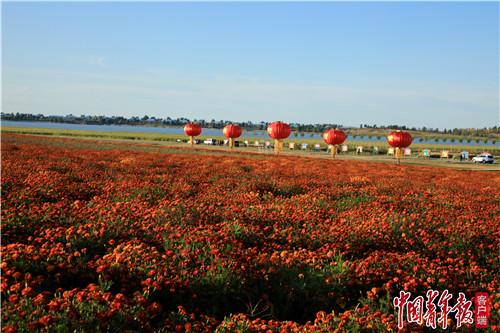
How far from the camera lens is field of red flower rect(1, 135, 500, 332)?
4.71 meters

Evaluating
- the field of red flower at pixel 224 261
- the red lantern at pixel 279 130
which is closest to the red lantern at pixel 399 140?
the red lantern at pixel 279 130

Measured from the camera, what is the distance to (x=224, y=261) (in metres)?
5.88

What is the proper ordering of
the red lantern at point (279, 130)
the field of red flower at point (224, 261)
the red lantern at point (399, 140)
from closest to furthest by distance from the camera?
the field of red flower at point (224, 261) → the red lantern at point (399, 140) → the red lantern at point (279, 130)

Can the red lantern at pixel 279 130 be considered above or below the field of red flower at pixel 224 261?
above

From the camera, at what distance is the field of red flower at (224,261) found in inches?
185

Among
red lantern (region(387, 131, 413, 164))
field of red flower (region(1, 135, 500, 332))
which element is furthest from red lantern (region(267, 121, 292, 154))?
field of red flower (region(1, 135, 500, 332))

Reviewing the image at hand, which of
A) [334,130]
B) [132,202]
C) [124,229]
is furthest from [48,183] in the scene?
[334,130]

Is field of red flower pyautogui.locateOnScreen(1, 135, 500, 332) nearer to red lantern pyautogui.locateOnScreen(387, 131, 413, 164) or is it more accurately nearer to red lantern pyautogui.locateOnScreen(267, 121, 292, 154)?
red lantern pyautogui.locateOnScreen(387, 131, 413, 164)

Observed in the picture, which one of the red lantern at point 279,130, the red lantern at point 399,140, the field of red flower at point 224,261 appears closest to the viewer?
the field of red flower at point 224,261

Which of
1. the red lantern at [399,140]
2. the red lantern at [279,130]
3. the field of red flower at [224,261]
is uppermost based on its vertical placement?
the red lantern at [279,130]

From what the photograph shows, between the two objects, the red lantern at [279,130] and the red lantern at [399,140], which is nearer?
the red lantern at [399,140]

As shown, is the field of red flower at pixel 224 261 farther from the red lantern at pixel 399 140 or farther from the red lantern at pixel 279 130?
the red lantern at pixel 279 130

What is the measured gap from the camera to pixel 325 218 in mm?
9383

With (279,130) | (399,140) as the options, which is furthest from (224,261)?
(279,130)
